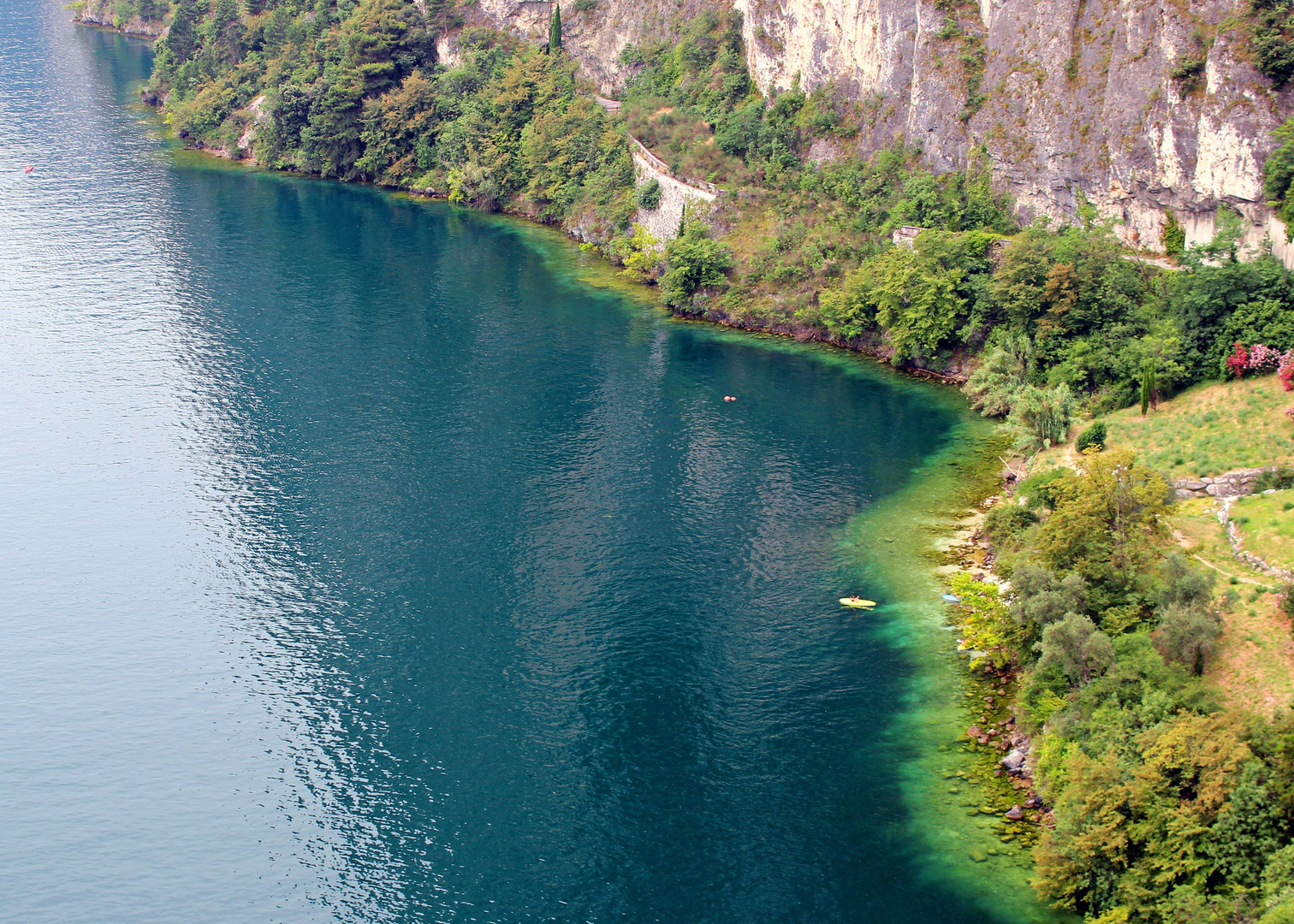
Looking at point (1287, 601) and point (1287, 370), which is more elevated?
point (1287, 370)

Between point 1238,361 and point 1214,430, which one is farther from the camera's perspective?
point 1238,361

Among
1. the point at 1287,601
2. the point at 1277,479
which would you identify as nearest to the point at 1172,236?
the point at 1277,479

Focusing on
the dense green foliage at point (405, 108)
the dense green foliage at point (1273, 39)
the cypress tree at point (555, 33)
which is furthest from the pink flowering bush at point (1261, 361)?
the cypress tree at point (555, 33)

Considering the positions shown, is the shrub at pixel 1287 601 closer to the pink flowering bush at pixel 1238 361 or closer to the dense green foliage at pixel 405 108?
the pink flowering bush at pixel 1238 361

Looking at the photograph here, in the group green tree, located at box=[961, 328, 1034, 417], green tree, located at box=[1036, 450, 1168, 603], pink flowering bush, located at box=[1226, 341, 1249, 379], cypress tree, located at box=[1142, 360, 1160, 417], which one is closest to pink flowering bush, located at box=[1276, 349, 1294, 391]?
pink flowering bush, located at box=[1226, 341, 1249, 379]

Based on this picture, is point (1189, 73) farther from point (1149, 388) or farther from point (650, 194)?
point (650, 194)

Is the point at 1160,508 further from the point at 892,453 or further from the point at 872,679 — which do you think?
the point at 892,453

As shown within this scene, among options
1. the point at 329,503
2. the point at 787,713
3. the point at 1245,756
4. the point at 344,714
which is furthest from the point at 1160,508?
the point at 329,503
